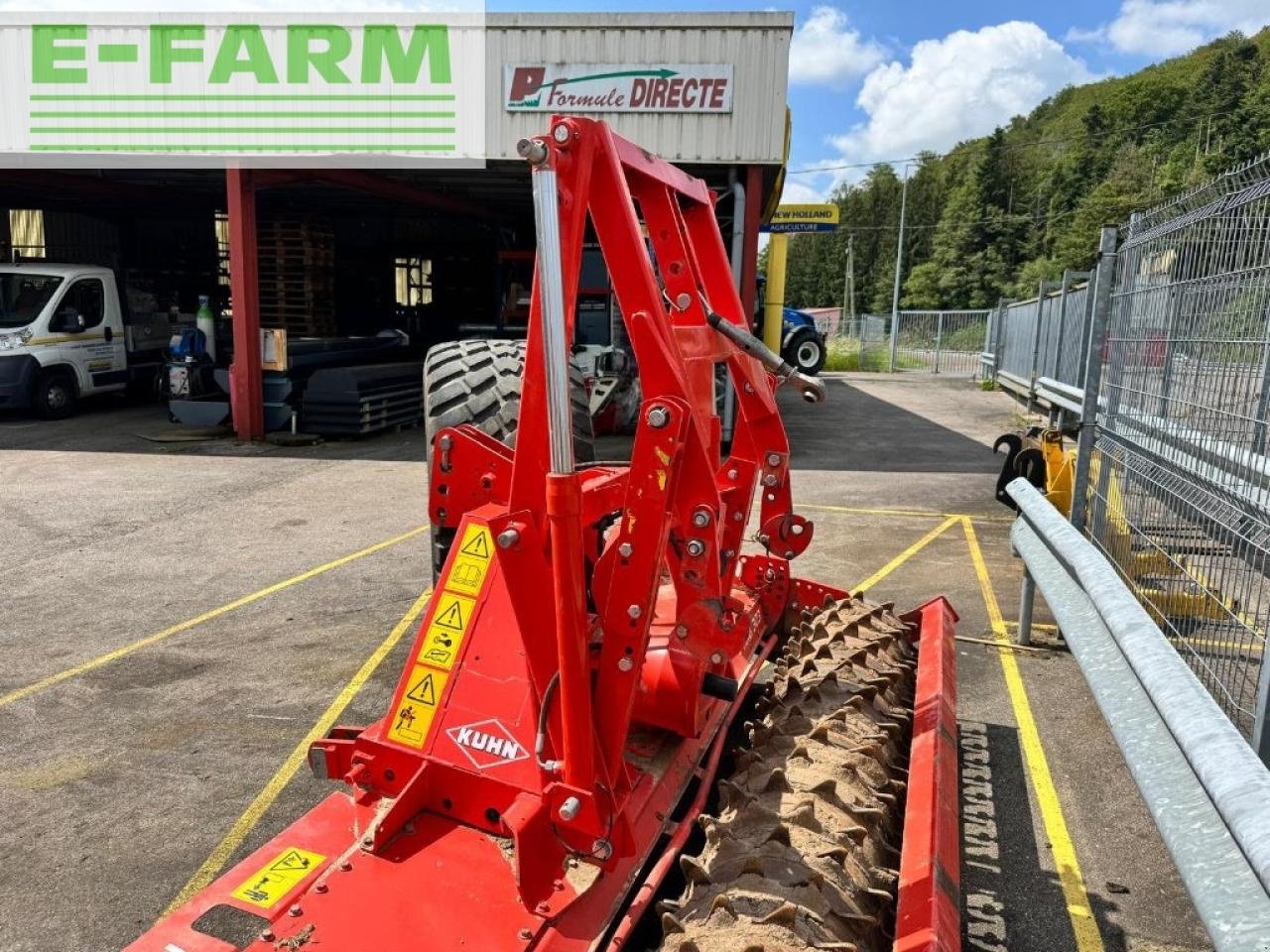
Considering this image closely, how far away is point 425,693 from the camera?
9.71 feet

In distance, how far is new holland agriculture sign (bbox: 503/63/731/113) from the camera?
12.7 metres

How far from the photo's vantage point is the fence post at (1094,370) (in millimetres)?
5266

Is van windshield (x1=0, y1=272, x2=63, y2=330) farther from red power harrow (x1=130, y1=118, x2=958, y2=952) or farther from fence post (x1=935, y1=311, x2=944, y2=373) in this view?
fence post (x1=935, y1=311, x2=944, y2=373)

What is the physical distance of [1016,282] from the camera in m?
85.3

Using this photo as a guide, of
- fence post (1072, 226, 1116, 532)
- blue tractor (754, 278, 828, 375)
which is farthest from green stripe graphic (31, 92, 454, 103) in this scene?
blue tractor (754, 278, 828, 375)

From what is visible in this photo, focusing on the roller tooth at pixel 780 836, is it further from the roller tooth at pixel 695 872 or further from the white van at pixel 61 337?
the white van at pixel 61 337

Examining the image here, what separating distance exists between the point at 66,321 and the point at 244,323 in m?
3.36

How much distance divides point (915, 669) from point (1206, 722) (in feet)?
6.38

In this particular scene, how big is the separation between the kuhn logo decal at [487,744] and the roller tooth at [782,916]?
0.88 m

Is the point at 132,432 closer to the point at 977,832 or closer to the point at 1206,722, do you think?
the point at 977,832

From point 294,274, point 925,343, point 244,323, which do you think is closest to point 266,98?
point 244,323

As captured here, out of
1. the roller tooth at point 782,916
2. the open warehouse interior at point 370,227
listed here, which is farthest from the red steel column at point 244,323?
the roller tooth at point 782,916

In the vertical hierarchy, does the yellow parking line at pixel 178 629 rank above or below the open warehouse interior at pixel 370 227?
below

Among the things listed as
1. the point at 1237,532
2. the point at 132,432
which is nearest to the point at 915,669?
the point at 1237,532
